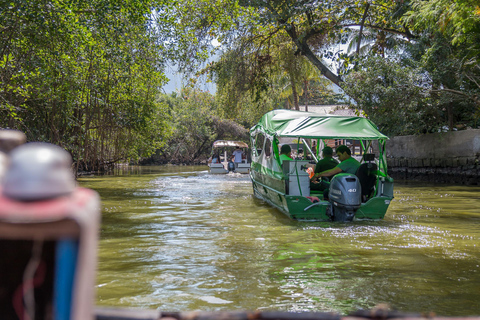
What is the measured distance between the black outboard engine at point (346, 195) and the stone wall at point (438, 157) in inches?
469

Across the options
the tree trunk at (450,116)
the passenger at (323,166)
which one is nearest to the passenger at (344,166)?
the passenger at (323,166)

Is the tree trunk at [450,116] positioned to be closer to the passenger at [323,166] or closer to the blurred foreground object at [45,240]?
the passenger at [323,166]

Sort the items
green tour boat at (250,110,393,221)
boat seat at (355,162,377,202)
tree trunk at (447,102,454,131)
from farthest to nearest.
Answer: tree trunk at (447,102,454,131) < boat seat at (355,162,377,202) < green tour boat at (250,110,393,221)

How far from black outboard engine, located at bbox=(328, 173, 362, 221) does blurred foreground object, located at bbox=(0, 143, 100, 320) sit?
8080 millimetres

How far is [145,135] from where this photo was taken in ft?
76.8

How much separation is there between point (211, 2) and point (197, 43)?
5.25 feet

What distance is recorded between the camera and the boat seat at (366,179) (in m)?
9.68

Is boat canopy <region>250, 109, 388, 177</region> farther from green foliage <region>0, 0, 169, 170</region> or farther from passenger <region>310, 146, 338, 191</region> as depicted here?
green foliage <region>0, 0, 169, 170</region>

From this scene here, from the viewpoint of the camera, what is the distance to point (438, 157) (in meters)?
21.1

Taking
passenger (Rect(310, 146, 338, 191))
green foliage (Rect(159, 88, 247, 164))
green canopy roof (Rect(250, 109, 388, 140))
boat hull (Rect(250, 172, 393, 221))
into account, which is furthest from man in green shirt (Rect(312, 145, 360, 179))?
green foliage (Rect(159, 88, 247, 164))

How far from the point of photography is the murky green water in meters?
4.53

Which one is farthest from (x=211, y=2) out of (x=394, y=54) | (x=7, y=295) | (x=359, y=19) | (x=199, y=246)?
(x=7, y=295)

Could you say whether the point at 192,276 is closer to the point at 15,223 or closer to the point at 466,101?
the point at 15,223

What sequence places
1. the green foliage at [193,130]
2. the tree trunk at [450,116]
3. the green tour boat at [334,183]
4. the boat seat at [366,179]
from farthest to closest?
the green foliage at [193,130] < the tree trunk at [450,116] < the boat seat at [366,179] < the green tour boat at [334,183]
